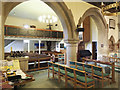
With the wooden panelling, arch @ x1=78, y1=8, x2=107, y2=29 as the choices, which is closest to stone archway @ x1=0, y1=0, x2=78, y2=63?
arch @ x1=78, y1=8, x2=107, y2=29

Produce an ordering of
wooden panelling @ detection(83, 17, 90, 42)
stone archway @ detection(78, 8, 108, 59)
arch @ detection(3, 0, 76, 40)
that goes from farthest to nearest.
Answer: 1. wooden panelling @ detection(83, 17, 90, 42)
2. stone archway @ detection(78, 8, 108, 59)
3. arch @ detection(3, 0, 76, 40)

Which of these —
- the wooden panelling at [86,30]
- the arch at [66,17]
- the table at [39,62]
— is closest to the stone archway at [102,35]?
the arch at [66,17]

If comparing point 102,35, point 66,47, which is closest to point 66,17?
point 66,47

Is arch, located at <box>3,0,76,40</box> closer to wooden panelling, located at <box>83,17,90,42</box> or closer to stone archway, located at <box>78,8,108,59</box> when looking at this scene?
stone archway, located at <box>78,8,108,59</box>

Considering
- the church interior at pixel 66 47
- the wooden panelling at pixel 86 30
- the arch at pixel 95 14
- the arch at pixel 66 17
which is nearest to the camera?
the church interior at pixel 66 47

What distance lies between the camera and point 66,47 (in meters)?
5.43

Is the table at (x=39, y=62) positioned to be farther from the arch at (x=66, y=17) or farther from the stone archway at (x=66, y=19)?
the arch at (x=66, y=17)

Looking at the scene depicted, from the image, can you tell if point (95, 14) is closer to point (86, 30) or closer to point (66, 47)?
point (66, 47)

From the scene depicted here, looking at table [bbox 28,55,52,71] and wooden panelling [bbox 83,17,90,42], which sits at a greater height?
wooden panelling [bbox 83,17,90,42]

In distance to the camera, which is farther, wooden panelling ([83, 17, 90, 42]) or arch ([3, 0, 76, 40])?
wooden panelling ([83, 17, 90, 42])

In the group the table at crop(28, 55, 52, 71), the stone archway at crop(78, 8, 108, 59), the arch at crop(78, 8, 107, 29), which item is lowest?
the table at crop(28, 55, 52, 71)

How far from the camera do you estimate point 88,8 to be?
240 inches

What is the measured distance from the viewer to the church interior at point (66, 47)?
3248mm

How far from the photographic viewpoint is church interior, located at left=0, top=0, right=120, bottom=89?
10.7ft
